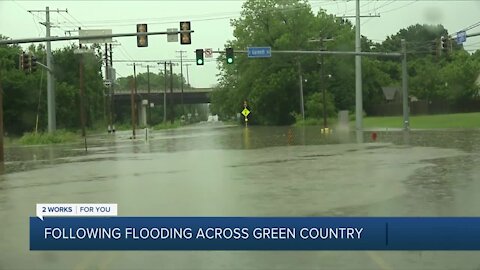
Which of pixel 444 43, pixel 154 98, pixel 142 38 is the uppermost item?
pixel 444 43

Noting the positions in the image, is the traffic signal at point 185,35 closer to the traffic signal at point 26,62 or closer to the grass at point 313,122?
the traffic signal at point 26,62

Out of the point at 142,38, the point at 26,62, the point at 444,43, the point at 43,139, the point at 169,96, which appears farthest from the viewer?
the point at 169,96

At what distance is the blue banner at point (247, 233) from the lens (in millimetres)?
5887

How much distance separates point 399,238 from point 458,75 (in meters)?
75.2

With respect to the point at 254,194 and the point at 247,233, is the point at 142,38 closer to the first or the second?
the point at 254,194

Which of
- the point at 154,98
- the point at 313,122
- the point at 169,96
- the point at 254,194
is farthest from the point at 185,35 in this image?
the point at 154,98

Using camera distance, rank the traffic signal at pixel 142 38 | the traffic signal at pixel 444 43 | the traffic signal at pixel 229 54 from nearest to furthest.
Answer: the traffic signal at pixel 142 38, the traffic signal at pixel 444 43, the traffic signal at pixel 229 54

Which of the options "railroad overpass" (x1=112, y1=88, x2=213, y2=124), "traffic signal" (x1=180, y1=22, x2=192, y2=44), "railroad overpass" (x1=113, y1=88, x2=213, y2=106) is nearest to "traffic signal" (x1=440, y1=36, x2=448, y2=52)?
"traffic signal" (x1=180, y1=22, x2=192, y2=44)

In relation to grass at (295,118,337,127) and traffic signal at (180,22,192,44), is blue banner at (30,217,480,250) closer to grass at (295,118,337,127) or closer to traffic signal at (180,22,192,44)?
traffic signal at (180,22,192,44)

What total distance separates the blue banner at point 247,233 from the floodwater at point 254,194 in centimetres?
36

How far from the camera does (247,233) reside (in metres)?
5.93

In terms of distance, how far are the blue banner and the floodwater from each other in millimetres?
357

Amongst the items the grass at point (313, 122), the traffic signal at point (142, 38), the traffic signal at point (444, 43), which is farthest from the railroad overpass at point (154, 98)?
the traffic signal at point (142, 38)

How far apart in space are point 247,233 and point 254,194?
6141 mm
